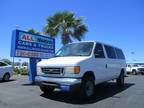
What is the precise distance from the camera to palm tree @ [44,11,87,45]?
87.3 ft

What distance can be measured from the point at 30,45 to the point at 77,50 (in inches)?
239

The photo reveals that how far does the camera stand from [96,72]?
1067 centimetres

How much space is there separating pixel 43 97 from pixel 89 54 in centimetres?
246

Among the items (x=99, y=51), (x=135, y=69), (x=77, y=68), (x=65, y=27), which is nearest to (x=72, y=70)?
(x=77, y=68)

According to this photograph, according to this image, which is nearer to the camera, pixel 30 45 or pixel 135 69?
pixel 30 45

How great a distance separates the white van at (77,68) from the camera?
30.6 ft

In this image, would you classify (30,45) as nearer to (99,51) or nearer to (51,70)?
(99,51)

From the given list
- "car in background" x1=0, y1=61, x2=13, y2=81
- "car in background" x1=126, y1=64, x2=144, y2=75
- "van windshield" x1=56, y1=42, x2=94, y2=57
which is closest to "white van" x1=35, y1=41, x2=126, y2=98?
"van windshield" x1=56, y1=42, x2=94, y2=57

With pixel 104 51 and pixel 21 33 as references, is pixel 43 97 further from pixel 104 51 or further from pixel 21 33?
pixel 21 33

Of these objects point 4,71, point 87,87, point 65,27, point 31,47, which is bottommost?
point 87,87

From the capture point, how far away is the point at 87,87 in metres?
9.96

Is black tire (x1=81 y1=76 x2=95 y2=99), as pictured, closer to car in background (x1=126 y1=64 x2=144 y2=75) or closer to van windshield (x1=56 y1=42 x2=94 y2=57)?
van windshield (x1=56 y1=42 x2=94 y2=57)

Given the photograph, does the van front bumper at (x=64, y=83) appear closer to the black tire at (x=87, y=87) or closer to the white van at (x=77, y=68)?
the white van at (x=77, y=68)

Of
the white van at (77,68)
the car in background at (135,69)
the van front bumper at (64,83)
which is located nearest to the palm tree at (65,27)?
the car in background at (135,69)
